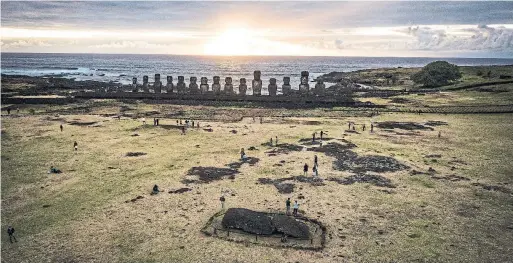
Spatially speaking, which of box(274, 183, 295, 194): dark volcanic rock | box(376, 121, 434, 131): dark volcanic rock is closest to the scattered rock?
box(274, 183, 295, 194): dark volcanic rock

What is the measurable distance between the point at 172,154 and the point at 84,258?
19.1m

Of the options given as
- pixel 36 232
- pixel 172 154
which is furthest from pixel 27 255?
pixel 172 154

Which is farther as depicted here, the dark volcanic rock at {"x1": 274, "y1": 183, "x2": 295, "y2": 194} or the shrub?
the shrub

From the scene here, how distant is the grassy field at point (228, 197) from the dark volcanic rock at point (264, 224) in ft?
4.50

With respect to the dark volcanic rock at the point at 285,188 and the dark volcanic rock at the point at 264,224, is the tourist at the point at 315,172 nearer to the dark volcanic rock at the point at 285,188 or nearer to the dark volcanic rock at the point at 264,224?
the dark volcanic rock at the point at 285,188

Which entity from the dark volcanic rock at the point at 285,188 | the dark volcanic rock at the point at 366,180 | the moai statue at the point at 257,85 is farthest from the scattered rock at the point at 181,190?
the moai statue at the point at 257,85

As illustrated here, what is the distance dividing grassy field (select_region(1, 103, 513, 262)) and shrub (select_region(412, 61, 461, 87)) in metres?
48.3

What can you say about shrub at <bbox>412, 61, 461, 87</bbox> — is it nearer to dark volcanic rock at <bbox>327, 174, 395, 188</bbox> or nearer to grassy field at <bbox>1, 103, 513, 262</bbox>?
grassy field at <bbox>1, 103, 513, 262</bbox>

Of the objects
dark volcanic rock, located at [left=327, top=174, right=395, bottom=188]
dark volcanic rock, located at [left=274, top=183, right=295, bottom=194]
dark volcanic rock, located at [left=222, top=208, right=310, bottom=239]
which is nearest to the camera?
dark volcanic rock, located at [left=222, top=208, right=310, bottom=239]

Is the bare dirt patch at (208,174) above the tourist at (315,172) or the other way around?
the other way around

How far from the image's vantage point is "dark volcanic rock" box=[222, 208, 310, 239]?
74.9ft

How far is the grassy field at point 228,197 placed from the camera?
21.5 meters

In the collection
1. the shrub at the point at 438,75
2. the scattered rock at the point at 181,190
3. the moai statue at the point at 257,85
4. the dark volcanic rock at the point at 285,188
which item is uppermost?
the shrub at the point at 438,75

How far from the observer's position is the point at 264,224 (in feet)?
76.0
